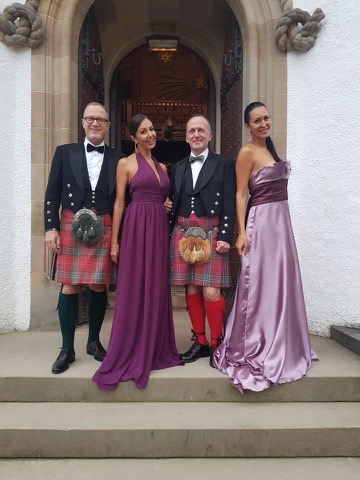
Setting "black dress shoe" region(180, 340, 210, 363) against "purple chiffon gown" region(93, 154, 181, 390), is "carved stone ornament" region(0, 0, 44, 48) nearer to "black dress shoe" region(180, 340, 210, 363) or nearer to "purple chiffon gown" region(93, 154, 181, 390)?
"purple chiffon gown" region(93, 154, 181, 390)

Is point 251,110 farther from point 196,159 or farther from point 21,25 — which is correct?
point 21,25

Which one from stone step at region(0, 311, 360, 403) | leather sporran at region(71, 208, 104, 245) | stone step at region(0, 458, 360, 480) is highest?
leather sporran at region(71, 208, 104, 245)

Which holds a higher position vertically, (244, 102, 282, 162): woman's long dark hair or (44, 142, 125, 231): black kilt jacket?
(244, 102, 282, 162): woman's long dark hair

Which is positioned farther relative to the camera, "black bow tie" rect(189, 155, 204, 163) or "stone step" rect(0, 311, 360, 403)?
"black bow tie" rect(189, 155, 204, 163)

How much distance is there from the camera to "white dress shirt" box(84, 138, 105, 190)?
10.4 feet

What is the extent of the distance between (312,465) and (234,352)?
878mm

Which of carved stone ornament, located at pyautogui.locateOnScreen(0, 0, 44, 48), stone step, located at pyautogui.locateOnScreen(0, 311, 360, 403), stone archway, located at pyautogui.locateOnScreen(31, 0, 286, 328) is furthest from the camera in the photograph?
stone archway, located at pyautogui.locateOnScreen(31, 0, 286, 328)

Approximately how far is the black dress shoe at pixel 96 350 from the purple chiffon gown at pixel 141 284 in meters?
0.31

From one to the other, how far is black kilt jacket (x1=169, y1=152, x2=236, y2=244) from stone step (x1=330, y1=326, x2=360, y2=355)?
57.8 inches

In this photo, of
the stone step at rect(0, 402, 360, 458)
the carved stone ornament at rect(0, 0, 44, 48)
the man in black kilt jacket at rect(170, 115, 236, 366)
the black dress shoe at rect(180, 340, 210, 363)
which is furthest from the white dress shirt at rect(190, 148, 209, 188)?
the carved stone ornament at rect(0, 0, 44, 48)

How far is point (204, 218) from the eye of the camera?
319cm

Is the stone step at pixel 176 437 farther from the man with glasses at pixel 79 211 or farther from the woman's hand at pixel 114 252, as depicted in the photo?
the woman's hand at pixel 114 252

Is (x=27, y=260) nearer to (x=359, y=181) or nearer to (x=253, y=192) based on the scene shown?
(x=253, y=192)

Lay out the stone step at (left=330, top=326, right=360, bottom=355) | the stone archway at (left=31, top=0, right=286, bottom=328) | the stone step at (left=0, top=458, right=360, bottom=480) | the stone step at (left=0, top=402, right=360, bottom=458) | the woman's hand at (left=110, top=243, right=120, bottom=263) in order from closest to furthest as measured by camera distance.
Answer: the stone step at (left=0, top=458, right=360, bottom=480) → the stone step at (left=0, top=402, right=360, bottom=458) → the woman's hand at (left=110, top=243, right=120, bottom=263) → the stone step at (left=330, top=326, right=360, bottom=355) → the stone archway at (left=31, top=0, right=286, bottom=328)
